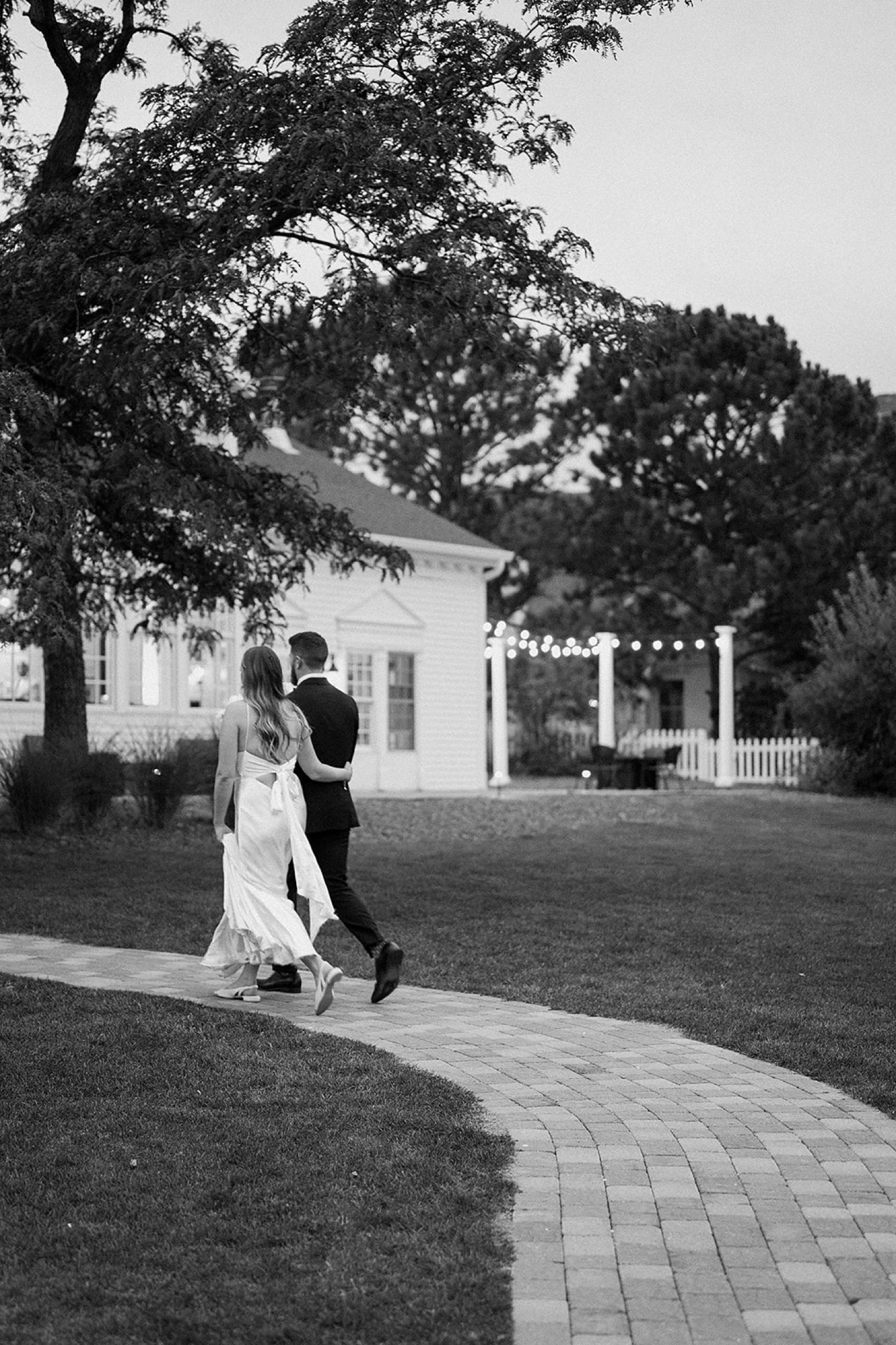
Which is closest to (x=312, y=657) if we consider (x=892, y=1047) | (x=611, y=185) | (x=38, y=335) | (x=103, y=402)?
(x=892, y=1047)

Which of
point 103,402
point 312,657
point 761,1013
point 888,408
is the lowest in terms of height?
point 761,1013

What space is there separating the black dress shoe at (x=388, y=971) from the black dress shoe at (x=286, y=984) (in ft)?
1.94

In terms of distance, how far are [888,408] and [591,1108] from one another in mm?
45391

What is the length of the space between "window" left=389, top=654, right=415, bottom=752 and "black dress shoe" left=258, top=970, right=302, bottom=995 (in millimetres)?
18582

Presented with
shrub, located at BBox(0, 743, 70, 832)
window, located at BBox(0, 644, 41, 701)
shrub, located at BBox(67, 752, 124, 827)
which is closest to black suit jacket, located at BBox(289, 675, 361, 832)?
shrub, located at BBox(0, 743, 70, 832)

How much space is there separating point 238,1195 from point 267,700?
11.6ft

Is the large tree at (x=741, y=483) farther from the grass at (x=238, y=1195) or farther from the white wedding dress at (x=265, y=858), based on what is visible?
the grass at (x=238, y=1195)

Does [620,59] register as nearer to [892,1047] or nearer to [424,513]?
[892,1047]

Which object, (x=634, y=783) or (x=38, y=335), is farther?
(x=634, y=783)

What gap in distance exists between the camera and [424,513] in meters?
30.6

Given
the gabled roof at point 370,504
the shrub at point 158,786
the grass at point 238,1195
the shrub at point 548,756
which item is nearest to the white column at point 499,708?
the gabled roof at point 370,504

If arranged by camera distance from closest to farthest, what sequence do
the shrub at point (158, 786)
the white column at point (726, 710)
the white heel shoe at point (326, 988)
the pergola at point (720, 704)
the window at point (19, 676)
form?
1. the white heel shoe at point (326, 988)
2. the shrub at point (158, 786)
3. the window at point (19, 676)
4. the pergola at point (720, 704)
5. the white column at point (726, 710)

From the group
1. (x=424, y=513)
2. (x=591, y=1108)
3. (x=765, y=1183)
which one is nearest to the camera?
(x=765, y=1183)

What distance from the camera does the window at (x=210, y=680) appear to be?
23.7 metres
